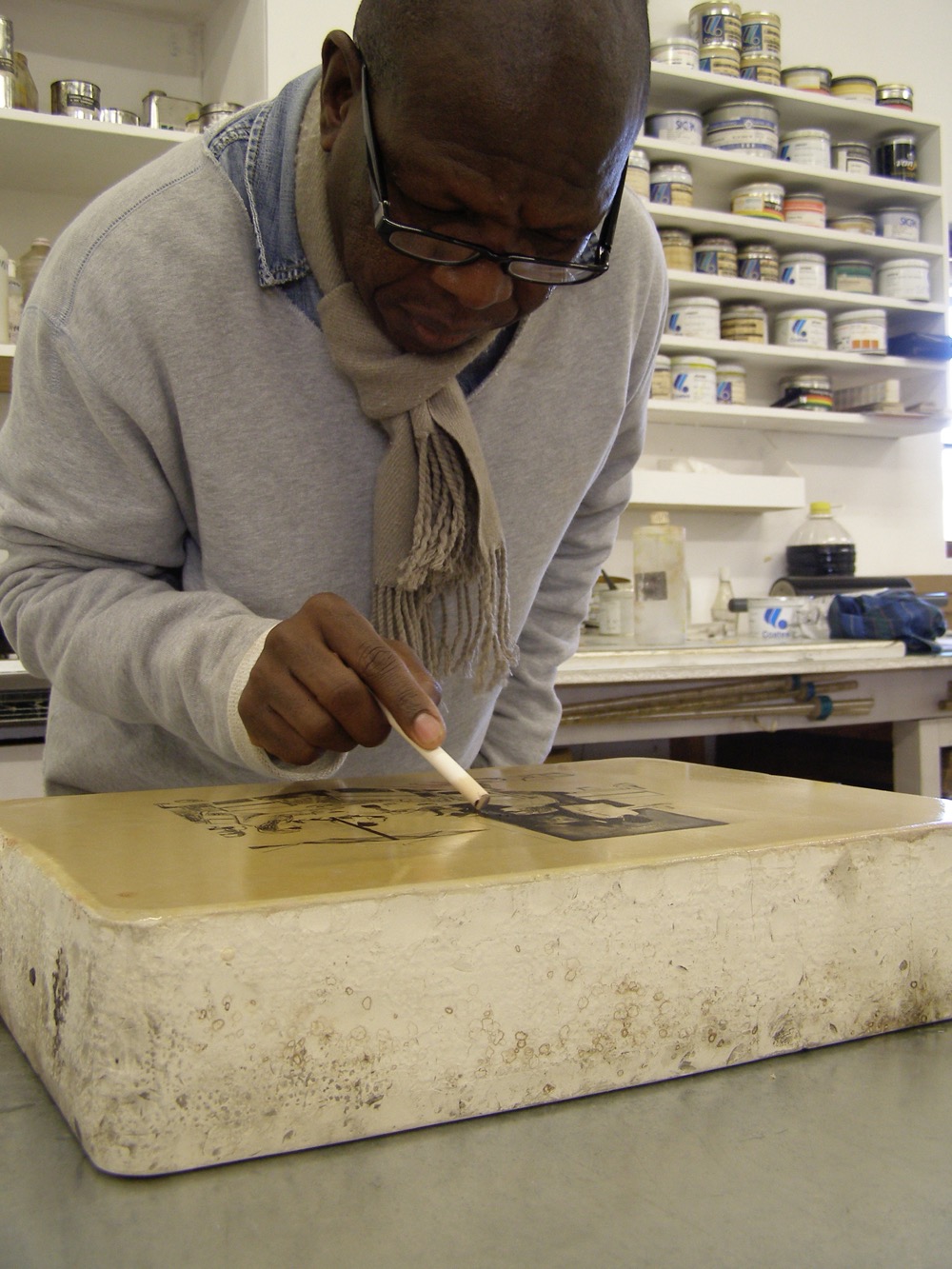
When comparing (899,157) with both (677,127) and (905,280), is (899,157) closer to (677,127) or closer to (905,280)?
(905,280)

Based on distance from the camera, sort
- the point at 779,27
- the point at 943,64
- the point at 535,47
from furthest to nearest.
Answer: the point at 943,64
the point at 779,27
the point at 535,47

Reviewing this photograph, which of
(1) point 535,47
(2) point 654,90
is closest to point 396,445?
(1) point 535,47

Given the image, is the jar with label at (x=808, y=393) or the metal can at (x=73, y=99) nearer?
the metal can at (x=73, y=99)

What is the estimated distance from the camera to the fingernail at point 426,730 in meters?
0.68

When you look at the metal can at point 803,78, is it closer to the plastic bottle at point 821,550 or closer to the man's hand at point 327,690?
the plastic bottle at point 821,550

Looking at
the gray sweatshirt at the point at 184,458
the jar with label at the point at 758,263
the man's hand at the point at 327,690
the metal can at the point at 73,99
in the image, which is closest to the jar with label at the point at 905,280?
the jar with label at the point at 758,263

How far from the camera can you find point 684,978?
1.74ft

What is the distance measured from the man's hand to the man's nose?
0.24 metres

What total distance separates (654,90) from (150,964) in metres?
2.64

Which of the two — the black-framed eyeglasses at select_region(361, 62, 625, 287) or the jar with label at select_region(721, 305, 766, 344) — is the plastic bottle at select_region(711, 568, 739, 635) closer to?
the jar with label at select_region(721, 305, 766, 344)

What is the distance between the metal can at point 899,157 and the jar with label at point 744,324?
1.95ft

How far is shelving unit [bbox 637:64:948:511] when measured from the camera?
258 centimetres

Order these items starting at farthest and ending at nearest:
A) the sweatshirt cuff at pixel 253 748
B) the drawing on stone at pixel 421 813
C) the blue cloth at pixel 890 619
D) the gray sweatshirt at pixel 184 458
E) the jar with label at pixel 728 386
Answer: the jar with label at pixel 728 386, the blue cloth at pixel 890 619, the gray sweatshirt at pixel 184 458, the sweatshirt cuff at pixel 253 748, the drawing on stone at pixel 421 813

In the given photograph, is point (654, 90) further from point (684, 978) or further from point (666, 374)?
point (684, 978)
